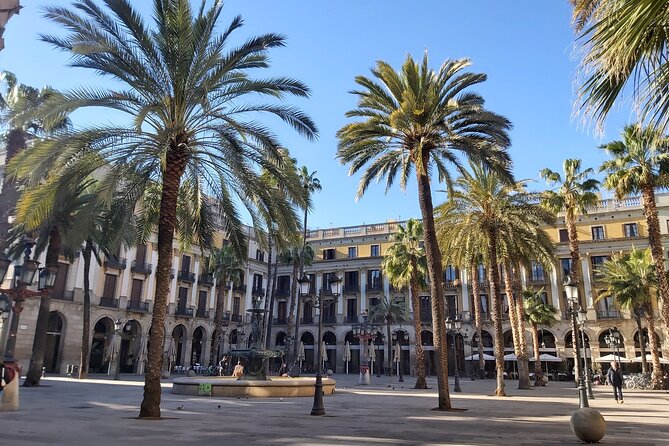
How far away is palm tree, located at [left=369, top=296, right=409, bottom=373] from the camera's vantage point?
48.1m

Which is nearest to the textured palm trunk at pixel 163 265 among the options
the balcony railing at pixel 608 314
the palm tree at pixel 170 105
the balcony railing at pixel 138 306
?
the palm tree at pixel 170 105

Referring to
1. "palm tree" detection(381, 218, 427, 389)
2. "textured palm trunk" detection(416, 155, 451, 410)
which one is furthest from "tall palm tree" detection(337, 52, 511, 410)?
"palm tree" detection(381, 218, 427, 389)

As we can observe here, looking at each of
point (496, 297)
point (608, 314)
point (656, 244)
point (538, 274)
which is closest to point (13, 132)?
point (496, 297)

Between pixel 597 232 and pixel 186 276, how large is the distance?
40.3 meters

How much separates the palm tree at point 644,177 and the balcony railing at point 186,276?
122 ft

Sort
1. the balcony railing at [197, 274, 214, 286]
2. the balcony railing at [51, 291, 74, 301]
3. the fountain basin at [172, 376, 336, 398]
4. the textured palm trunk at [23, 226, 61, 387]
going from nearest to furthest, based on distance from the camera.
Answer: the fountain basin at [172, 376, 336, 398]
the textured palm trunk at [23, 226, 61, 387]
the balcony railing at [51, 291, 74, 301]
the balcony railing at [197, 274, 214, 286]

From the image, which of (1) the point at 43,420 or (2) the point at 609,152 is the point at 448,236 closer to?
(2) the point at 609,152

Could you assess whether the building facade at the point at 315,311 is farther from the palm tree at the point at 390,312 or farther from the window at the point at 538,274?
the palm tree at the point at 390,312

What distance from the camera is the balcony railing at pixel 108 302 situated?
40875mm

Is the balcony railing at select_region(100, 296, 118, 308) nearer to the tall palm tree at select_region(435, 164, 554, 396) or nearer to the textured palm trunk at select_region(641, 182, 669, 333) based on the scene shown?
the tall palm tree at select_region(435, 164, 554, 396)

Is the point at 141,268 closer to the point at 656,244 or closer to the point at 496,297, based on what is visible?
the point at 496,297

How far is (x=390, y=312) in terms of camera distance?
155ft

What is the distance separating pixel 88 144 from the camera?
1202 centimetres

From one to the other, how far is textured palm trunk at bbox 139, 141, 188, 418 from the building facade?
19813 millimetres
